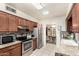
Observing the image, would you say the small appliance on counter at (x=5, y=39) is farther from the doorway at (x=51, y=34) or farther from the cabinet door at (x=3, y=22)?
the doorway at (x=51, y=34)

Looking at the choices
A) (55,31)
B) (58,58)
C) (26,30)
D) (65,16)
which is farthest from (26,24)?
(58,58)

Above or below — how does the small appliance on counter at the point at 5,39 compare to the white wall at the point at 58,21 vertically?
below

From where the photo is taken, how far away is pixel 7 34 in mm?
2383

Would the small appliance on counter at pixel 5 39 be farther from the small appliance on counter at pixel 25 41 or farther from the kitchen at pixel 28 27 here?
the small appliance on counter at pixel 25 41

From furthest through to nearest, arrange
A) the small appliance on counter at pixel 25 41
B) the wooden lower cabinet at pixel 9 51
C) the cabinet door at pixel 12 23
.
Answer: the small appliance on counter at pixel 25 41
the cabinet door at pixel 12 23
the wooden lower cabinet at pixel 9 51

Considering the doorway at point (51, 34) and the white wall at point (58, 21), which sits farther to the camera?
the doorway at point (51, 34)

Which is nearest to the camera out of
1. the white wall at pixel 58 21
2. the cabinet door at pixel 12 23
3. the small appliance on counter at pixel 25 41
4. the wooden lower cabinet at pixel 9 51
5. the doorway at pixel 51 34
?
the wooden lower cabinet at pixel 9 51

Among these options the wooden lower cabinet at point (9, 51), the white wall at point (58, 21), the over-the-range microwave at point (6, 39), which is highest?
the white wall at point (58, 21)

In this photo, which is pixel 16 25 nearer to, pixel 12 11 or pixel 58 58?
pixel 12 11

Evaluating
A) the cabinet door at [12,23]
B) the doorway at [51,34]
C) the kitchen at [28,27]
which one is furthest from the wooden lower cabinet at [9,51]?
the doorway at [51,34]

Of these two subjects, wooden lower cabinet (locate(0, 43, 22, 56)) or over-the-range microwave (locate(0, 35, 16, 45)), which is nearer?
wooden lower cabinet (locate(0, 43, 22, 56))

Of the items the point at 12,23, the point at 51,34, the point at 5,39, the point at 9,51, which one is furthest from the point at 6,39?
the point at 51,34

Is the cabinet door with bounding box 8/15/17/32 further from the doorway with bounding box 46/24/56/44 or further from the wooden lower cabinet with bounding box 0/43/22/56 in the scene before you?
the doorway with bounding box 46/24/56/44

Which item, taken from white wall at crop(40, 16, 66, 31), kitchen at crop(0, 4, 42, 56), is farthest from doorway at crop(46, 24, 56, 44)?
kitchen at crop(0, 4, 42, 56)
